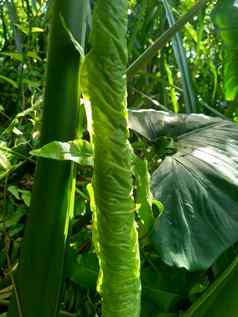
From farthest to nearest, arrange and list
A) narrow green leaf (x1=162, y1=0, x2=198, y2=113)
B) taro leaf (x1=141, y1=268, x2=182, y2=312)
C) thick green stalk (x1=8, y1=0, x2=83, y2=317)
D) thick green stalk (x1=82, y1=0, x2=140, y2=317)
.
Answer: narrow green leaf (x1=162, y1=0, x2=198, y2=113) < taro leaf (x1=141, y1=268, x2=182, y2=312) < thick green stalk (x1=8, y1=0, x2=83, y2=317) < thick green stalk (x1=82, y1=0, x2=140, y2=317)

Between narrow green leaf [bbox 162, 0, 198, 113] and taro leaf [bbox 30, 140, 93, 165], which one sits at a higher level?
narrow green leaf [bbox 162, 0, 198, 113]

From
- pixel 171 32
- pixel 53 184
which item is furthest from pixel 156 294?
pixel 171 32

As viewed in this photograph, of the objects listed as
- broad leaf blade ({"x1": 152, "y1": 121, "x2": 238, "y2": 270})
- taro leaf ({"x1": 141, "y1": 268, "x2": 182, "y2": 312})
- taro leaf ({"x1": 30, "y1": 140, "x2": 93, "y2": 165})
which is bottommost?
taro leaf ({"x1": 141, "y1": 268, "x2": 182, "y2": 312})

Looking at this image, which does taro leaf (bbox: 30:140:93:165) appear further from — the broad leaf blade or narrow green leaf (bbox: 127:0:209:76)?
narrow green leaf (bbox: 127:0:209:76)

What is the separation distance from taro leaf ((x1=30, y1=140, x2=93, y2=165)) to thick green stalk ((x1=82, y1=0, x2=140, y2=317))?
38mm

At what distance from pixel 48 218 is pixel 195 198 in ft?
0.46

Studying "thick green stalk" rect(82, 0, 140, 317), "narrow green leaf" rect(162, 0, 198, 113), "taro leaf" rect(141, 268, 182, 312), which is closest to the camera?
"thick green stalk" rect(82, 0, 140, 317)

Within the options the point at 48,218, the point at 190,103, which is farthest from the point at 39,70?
the point at 48,218

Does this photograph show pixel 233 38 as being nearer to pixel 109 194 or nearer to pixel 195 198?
pixel 195 198

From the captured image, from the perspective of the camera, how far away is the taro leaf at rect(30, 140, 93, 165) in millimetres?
419

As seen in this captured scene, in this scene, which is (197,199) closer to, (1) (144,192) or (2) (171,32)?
(1) (144,192)

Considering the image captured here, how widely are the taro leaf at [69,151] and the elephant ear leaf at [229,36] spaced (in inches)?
13.5

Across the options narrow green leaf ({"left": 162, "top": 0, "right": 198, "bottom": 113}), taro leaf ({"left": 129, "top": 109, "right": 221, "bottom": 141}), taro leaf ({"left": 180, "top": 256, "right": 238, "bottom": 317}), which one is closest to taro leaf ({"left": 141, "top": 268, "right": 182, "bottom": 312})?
taro leaf ({"left": 180, "top": 256, "right": 238, "bottom": 317})

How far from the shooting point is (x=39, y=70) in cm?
107
